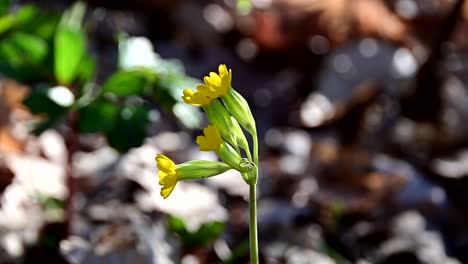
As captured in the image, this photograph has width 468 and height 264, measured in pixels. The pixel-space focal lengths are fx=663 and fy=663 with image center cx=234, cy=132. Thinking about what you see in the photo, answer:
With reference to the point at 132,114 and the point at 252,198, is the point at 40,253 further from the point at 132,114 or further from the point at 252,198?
the point at 252,198

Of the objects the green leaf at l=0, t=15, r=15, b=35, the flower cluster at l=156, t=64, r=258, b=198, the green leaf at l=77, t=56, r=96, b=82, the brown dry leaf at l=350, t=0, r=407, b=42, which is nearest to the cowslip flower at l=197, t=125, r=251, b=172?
the flower cluster at l=156, t=64, r=258, b=198

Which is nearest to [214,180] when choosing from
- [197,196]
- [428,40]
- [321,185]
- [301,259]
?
[197,196]

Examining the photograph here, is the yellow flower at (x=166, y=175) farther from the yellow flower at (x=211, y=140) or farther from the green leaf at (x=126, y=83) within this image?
the green leaf at (x=126, y=83)

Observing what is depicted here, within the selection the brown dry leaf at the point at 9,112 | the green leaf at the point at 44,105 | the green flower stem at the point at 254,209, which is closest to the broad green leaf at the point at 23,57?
the green leaf at the point at 44,105

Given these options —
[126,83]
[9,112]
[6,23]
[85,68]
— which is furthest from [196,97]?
[9,112]

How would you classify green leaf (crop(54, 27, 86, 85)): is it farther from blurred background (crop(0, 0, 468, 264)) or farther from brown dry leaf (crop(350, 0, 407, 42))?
brown dry leaf (crop(350, 0, 407, 42))
